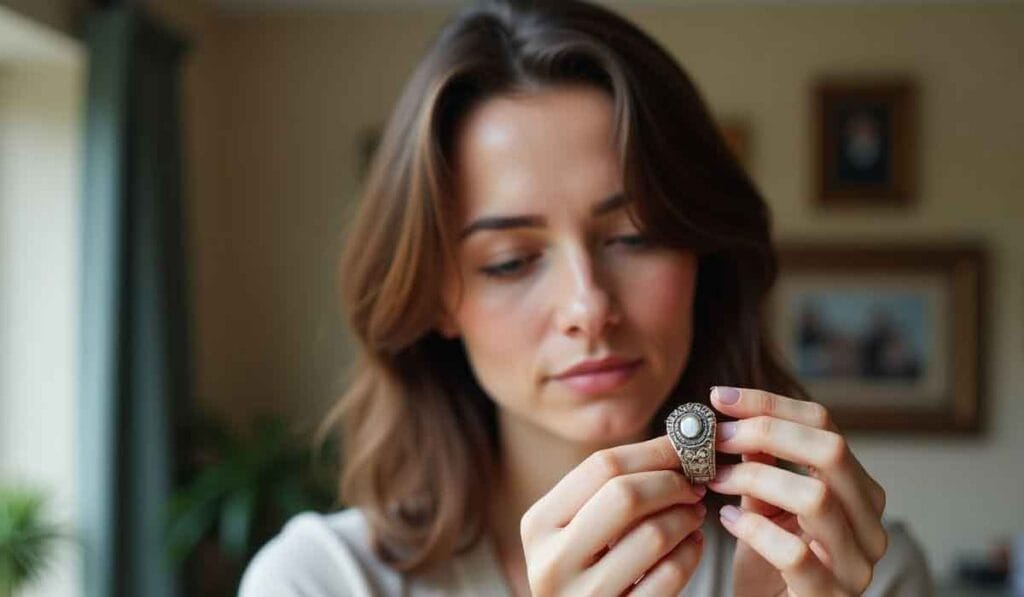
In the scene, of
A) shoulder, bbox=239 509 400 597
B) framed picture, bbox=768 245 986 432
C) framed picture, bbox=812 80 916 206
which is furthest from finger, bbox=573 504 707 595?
framed picture, bbox=812 80 916 206

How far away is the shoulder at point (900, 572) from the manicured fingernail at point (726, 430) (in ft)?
1.35

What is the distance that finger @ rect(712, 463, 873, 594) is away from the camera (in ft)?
2.08

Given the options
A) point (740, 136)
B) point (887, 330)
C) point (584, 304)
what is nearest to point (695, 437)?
point (584, 304)

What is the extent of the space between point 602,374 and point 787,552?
237 millimetres

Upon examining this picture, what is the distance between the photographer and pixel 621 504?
66 centimetres

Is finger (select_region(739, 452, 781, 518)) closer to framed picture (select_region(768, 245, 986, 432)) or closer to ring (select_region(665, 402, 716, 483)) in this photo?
ring (select_region(665, 402, 716, 483))

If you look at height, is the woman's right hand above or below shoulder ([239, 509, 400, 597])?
above

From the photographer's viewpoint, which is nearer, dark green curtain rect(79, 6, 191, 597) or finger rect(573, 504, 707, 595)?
finger rect(573, 504, 707, 595)

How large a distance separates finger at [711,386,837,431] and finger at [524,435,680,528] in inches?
1.8

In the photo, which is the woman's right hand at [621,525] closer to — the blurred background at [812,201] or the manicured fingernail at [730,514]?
the manicured fingernail at [730,514]

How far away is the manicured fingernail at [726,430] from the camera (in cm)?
65

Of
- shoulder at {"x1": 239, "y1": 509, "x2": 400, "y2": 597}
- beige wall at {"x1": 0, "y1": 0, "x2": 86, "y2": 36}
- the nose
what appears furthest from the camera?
beige wall at {"x1": 0, "y1": 0, "x2": 86, "y2": 36}

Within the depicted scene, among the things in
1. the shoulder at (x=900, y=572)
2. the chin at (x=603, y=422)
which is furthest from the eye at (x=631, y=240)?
the shoulder at (x=900, y=572)

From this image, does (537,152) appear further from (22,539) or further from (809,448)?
(22,539)
